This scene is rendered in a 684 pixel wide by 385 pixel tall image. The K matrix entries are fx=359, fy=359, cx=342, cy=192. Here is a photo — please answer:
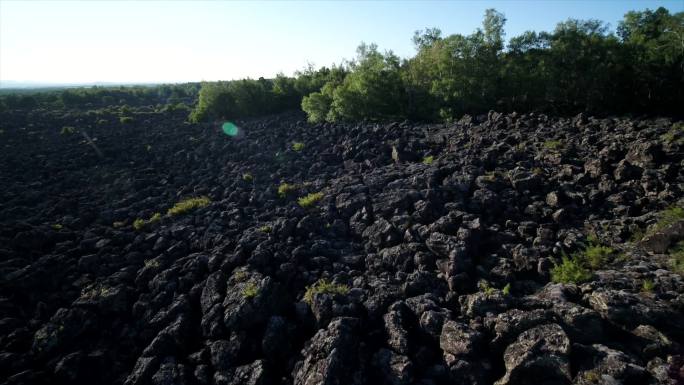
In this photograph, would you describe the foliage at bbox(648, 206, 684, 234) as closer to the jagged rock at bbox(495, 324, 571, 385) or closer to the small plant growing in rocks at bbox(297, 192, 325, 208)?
the jagged rock at bbox(495, 324, 571, 385)

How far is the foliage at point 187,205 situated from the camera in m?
24.4

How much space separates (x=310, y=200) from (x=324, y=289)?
29.8 feet

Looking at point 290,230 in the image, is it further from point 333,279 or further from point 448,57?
point 448,57

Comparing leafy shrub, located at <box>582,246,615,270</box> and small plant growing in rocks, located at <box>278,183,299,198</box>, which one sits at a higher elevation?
leafy shrub, located at <box>582,246,615,270</box>

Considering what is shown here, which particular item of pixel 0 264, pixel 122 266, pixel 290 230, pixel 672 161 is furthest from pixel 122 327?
pixel 672 161

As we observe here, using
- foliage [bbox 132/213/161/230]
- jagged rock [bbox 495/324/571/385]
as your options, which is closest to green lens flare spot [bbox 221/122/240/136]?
foliage [bbox 132/213/161/230]

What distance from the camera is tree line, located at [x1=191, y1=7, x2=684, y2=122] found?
36.5 m

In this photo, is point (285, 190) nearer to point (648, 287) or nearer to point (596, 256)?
point (596, 256)

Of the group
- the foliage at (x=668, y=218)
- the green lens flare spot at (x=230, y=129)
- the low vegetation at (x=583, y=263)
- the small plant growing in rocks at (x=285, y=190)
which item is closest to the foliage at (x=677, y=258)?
the foliage at (x=668, y=218)

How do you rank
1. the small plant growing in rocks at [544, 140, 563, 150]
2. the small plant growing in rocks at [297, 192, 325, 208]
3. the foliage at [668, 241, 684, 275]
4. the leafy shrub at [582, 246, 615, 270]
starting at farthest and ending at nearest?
1. the small plant growing in rocks at [544, 140, 563, 150]
2. the small plant growing in rocks at [297, 192, 325, 208]
3. the leafy shrub at [582, 246, 615, 270]
4. the foliage at [668, 241, 684, 275]

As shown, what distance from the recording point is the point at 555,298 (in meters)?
11.4

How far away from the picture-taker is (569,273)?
1264cm

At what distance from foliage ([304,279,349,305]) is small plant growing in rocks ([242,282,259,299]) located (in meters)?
1.95

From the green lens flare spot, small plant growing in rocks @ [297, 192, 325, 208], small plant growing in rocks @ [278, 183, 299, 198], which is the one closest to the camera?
small plant growing in rocks @ [297, 192, 325, 208]
